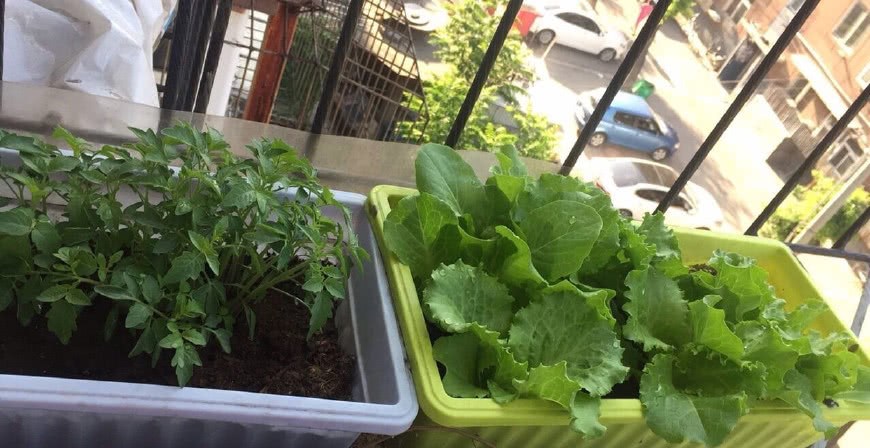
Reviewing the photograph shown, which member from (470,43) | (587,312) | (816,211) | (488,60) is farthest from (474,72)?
(587,312)

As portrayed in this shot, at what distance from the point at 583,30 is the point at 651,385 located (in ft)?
30.8

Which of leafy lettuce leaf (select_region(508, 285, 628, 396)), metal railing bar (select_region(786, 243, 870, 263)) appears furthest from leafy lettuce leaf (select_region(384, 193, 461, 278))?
metal railing bar (select_region(786, 243, 870, 263))

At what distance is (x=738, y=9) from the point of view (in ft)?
34.6

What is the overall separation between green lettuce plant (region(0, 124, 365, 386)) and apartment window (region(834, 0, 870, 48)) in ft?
32.0

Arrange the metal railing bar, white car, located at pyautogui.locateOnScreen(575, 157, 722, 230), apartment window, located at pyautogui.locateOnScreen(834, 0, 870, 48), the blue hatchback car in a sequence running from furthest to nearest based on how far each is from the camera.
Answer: apartment window, located at pyautogui.locateOnScreen(834, 0, 870, 48) < the blue hatchback car < white car, located at pyautogui.locateOnScreen(575, 157, 722, 230) < the metal railing bar

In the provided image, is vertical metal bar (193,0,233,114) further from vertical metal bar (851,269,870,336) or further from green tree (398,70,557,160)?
green tree (398,70,557,160)

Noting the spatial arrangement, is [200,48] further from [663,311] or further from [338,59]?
[663,311]

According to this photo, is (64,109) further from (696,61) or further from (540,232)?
(696,61)

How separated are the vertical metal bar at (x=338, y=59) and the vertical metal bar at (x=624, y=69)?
1.20ft

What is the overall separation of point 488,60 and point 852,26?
9580 millimetres

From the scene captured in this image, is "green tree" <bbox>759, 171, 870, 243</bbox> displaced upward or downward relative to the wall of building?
downward

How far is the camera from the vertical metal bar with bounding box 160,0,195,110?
28.5 inches

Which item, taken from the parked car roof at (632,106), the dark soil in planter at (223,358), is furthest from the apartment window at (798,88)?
the dark soil in planter at (223,358)

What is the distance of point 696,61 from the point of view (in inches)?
440
